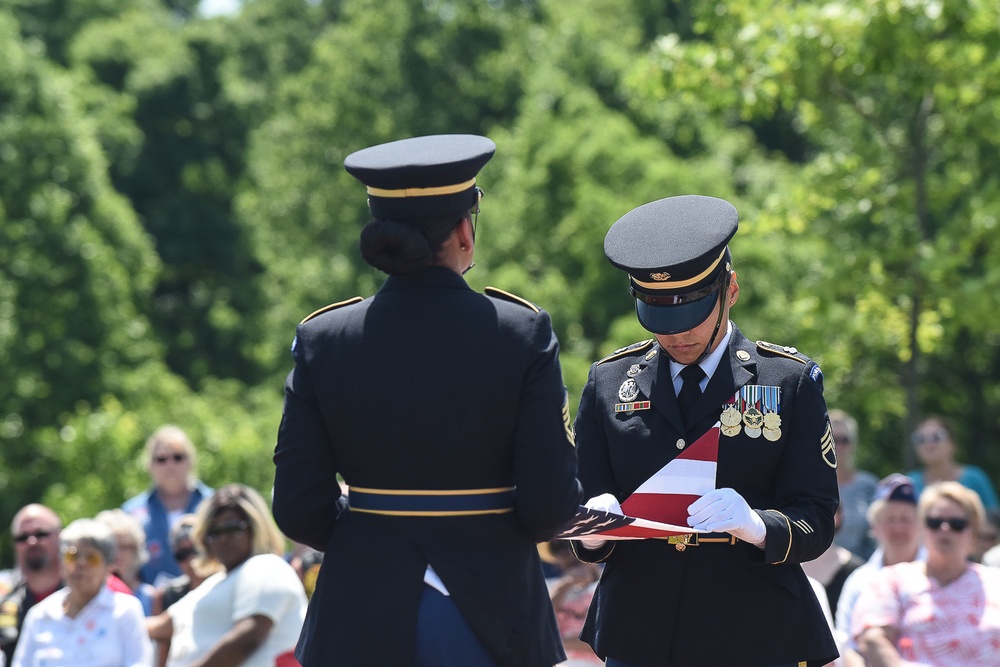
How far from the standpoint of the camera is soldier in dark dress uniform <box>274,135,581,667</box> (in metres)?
3.39

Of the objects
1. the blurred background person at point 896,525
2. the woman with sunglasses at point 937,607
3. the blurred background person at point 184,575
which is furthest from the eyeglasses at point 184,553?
the woman with sunglasses at point 937,607

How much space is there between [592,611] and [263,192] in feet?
86.2

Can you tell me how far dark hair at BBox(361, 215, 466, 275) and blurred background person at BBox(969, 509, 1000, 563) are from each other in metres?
4.80

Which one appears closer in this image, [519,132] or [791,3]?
[791,3]

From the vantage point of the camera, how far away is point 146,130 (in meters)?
31.0

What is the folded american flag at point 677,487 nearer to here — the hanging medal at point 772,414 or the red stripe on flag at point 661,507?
the red stripe on flag at point 661,507

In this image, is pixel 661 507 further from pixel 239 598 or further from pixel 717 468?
pixel 239 598

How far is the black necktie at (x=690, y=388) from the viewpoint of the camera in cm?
397

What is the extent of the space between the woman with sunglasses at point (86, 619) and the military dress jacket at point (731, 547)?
3.49 meters

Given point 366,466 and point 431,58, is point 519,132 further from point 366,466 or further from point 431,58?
point 366,466

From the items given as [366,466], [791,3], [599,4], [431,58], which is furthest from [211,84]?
[366,466]

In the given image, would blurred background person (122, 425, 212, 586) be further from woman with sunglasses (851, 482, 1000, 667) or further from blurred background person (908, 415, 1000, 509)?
blurred background person (908, 415, 1000, 509)

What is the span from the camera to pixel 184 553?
744 centimetres

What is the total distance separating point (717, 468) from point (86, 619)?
13.1ft
